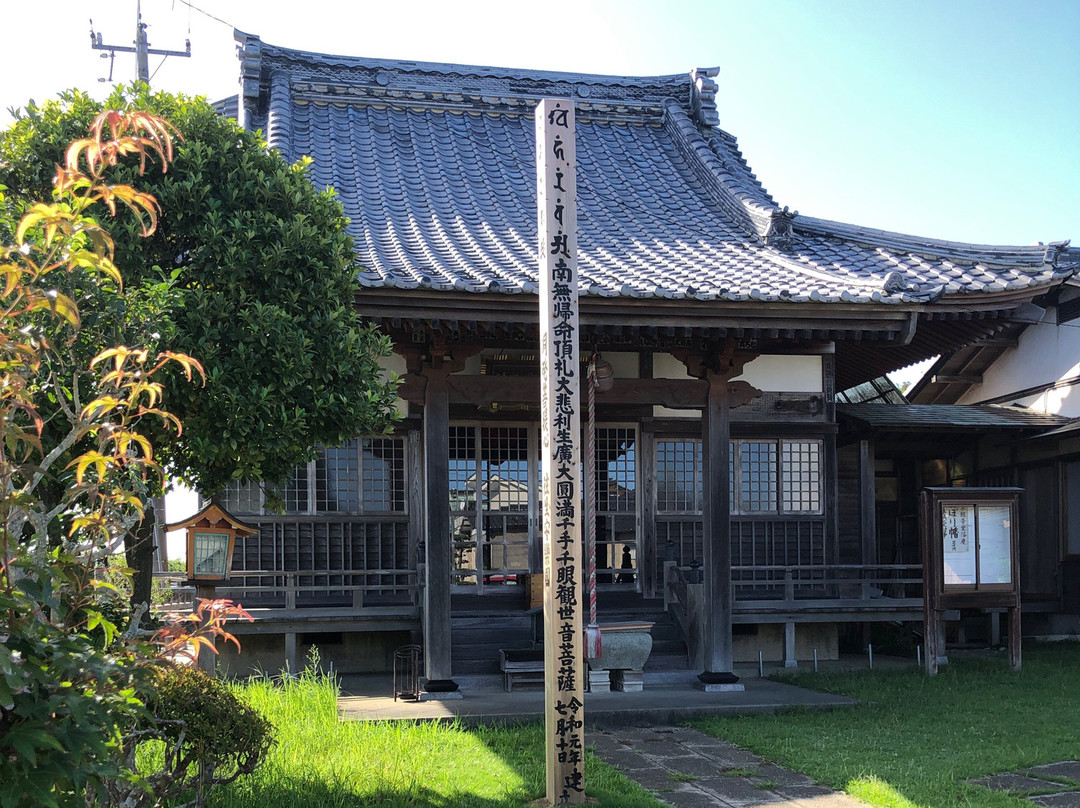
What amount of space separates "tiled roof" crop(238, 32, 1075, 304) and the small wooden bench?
13.6 feet

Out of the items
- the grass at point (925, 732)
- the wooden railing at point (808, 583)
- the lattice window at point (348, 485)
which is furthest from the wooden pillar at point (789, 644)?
the lattice window at point (348, 485)

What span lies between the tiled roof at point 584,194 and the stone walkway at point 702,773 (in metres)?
4.09

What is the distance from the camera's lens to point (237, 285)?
6.94 metres

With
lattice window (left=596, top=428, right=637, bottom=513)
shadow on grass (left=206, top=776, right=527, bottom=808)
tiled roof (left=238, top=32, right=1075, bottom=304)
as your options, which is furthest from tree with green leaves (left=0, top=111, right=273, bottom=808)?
lattice window (left=596, top=428, right=637, bottom=513)

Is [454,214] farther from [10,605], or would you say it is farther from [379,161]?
[10,605]

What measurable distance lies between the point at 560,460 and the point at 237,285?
8.01 ft

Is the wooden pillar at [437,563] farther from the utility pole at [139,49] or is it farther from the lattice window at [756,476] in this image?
the utility pole at [139,49]

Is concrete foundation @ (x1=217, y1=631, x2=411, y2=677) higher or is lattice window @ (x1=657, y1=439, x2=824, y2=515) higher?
lattice window @ (x1=657, y1=439, x2=824, y2=515)

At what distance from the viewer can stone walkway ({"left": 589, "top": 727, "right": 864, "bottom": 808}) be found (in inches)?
273

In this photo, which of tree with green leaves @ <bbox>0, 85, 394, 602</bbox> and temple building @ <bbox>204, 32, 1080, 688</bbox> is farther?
temple building @ <bbox>204, 32, 1080, 688</bbox>

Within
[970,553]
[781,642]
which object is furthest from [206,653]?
[970,553]

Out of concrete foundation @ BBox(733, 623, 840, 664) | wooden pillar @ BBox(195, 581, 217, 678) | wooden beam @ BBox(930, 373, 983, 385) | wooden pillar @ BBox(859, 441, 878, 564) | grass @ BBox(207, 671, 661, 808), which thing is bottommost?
concrete foundation @ BBox(733, 623, 840, 664)

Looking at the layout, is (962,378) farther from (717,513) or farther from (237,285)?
(237,285)

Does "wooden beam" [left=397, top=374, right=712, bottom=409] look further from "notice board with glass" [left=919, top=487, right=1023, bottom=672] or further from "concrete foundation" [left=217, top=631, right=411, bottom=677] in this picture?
"concrete foundation" [left=217, top=631, right=411, bottom=677]
